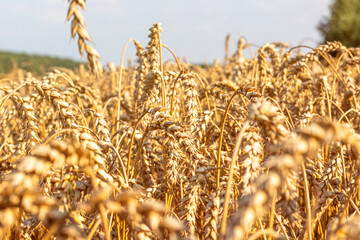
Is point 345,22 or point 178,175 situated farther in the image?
point 345,22

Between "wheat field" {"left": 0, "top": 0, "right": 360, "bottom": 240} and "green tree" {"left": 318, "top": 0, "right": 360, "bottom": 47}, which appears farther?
"green tree" {"left": 318, "top": 0, "right": 360, "bottom": 47}

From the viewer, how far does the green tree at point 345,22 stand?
30172 millimetres

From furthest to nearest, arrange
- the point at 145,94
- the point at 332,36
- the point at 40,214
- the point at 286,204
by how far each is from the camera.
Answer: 1. the point at 332,36
2. the point at 145,94
3. the point at 286,204
4. the point at 40,214

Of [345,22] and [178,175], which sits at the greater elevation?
[345,22]

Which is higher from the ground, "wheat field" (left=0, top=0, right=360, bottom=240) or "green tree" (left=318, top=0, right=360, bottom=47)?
"green tree" (left=318, top=0, right=360, bottom=47)

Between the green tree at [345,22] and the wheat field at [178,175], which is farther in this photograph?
the green tree at [345,22]

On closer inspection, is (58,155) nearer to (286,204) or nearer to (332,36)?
(286,204)

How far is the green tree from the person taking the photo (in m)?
30.2

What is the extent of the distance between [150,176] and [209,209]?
2.65ft

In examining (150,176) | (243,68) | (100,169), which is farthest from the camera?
(243,68)

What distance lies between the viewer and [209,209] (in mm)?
1303

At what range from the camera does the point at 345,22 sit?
3012 centimetres

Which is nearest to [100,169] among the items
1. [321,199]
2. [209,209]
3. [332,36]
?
[209,209]

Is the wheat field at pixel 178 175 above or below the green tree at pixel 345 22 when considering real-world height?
below
